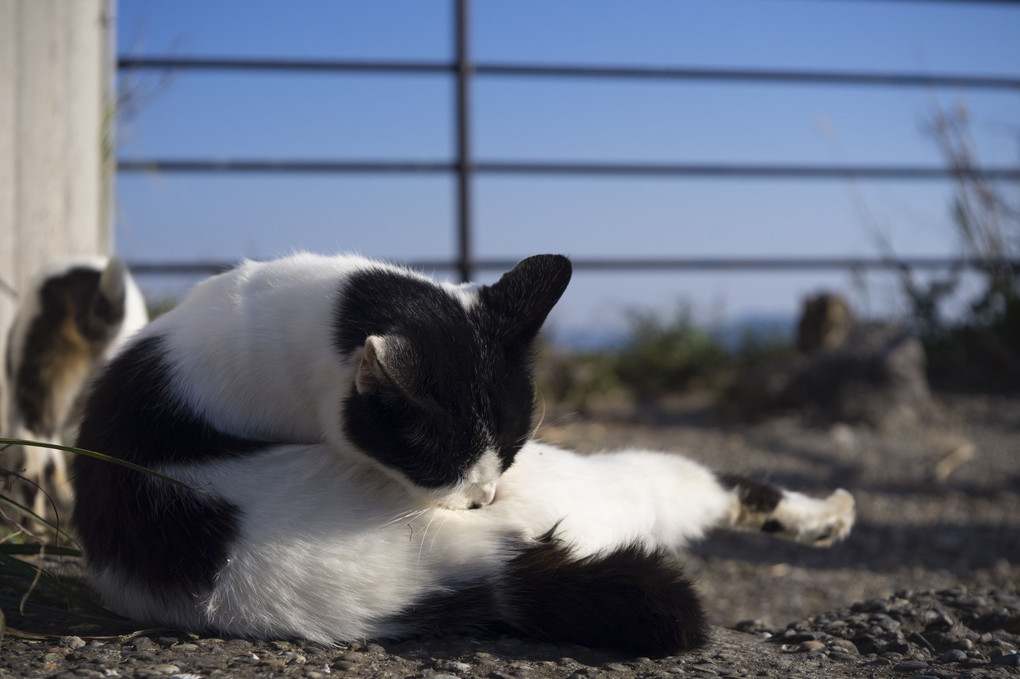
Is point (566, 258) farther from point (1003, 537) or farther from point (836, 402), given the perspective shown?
point (836, 402)

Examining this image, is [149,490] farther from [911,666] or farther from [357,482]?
[911,666]

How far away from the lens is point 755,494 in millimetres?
1672

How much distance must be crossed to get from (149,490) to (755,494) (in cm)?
116

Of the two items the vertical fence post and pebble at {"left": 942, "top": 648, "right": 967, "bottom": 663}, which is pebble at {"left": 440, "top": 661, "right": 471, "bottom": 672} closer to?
pebble at {"left": 942, "top": 648, "right": 967, "bottom": 663}

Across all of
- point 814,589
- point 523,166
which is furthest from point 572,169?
point 814,589

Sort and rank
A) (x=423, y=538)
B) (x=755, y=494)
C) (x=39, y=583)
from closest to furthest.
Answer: (x=423, y=538) < (x=39, y=583) < (x=755, y=494)

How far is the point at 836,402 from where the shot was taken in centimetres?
412

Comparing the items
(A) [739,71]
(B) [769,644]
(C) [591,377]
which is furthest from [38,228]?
(A) [739,71]

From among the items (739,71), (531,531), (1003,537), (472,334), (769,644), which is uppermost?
(739,71)

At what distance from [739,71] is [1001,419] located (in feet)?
8.50

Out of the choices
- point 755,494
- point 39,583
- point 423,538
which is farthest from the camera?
point 755,494

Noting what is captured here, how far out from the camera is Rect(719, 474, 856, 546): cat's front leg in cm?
166

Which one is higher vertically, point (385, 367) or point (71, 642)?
point (385, 367)

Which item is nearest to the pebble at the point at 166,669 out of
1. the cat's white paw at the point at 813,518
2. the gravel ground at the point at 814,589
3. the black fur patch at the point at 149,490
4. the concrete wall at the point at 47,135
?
the gravel ground at the point at 814,589
